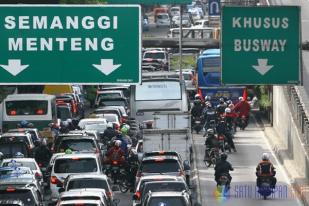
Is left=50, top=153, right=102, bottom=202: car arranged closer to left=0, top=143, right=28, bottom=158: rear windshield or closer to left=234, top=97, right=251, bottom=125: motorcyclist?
left=0, top=143, right=28, bottom=158: rear windshield

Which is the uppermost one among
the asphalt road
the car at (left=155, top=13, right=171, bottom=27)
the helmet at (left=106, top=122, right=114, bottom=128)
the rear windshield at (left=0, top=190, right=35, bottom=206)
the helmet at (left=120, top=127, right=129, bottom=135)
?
the car at (left=155, top=13, right=171, bottom=27)

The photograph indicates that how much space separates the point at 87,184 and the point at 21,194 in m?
2.59

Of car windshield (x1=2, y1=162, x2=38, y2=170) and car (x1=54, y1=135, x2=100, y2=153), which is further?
car (x1=54, y1=135, x2=100, y2=153)

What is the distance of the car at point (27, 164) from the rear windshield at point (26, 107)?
14.2 m

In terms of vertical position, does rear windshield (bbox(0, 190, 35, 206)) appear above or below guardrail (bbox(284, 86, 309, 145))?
below

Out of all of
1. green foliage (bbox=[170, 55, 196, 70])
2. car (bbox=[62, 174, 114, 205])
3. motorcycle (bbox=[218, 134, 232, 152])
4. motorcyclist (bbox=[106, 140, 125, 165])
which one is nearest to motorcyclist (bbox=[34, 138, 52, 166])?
motorcyclist (bbox=[106, 140, 125, 165])

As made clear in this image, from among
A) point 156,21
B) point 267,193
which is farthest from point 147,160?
point 156,21

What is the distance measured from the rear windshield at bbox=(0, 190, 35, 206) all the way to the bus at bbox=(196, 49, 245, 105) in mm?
32455

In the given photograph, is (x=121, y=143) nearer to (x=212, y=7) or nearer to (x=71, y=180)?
(x=71, y=180)

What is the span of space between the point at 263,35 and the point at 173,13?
109 meters

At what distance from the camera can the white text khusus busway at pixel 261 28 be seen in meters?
29.7

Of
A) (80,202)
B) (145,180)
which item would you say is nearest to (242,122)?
(145,180)

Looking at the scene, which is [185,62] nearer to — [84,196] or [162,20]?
[162,20]

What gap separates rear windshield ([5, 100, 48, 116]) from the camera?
57.1 meters
